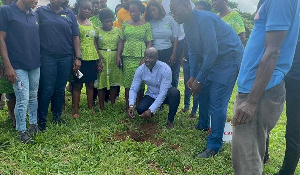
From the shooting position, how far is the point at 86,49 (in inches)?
183

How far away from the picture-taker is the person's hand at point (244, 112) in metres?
1.90

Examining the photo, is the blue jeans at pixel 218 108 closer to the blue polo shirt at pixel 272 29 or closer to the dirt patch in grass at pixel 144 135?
the dirt patch in grass at pixel 144 135

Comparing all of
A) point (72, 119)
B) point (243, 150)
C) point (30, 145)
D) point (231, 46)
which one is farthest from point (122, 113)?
point (243, 150)

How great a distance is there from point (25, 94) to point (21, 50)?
1.78 ft

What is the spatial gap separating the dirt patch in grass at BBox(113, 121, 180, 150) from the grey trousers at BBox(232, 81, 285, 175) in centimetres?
185

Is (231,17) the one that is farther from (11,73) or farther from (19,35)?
(11,73)

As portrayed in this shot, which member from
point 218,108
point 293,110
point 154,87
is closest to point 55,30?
point 154,87

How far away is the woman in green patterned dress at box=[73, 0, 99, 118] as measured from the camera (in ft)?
15.0

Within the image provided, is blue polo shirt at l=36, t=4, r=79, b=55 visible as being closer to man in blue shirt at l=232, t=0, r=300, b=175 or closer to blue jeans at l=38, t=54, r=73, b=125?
blue jeans at l=38, t=54, r=73, b=125

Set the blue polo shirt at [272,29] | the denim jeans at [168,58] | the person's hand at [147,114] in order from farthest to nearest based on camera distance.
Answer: the denim jeans at [168,58] < the person's hand at [147,114] < the blue polo shirt at [272,29]

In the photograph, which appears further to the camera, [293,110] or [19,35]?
[19,35]

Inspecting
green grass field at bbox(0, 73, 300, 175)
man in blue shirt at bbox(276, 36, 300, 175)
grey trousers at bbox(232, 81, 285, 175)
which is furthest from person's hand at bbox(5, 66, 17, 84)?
man in blue shirt at bbox(276, 36, 300, 175)

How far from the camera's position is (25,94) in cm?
356

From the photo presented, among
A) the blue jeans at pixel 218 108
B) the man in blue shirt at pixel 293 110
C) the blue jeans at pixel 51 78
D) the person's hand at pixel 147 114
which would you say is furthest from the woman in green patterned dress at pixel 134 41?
the man in blue shirt at pixel 293 110
